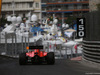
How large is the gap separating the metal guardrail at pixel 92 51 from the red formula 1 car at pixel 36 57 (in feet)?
7.00

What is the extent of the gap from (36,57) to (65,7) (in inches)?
2899

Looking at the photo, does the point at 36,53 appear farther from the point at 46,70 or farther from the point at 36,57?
the point at 46,70

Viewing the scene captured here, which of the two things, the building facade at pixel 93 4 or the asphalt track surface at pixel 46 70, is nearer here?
the asphalt track surface at pixel 46 70

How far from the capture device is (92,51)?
16.4 meters

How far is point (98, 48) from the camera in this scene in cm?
1559

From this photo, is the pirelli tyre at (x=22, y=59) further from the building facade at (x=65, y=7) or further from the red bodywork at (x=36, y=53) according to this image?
the building facade at (x=65, y=7)

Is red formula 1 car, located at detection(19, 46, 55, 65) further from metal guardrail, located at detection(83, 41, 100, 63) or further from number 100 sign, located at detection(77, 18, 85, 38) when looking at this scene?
number 100 sign, located at detection(77, 18, 85, 38)

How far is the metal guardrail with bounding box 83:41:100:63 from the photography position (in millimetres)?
15617

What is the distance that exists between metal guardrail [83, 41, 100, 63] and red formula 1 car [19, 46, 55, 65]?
7.00 feet

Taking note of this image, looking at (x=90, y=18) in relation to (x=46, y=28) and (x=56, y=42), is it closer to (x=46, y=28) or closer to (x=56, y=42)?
(x=56, y=42)

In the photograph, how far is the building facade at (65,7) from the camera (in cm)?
8678

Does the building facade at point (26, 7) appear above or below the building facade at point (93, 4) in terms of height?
above

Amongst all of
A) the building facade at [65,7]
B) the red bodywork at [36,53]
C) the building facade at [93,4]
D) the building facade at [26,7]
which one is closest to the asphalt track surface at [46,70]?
the red bodywork at [36,53]

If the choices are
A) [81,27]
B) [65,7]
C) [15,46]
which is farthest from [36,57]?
[65,7]
